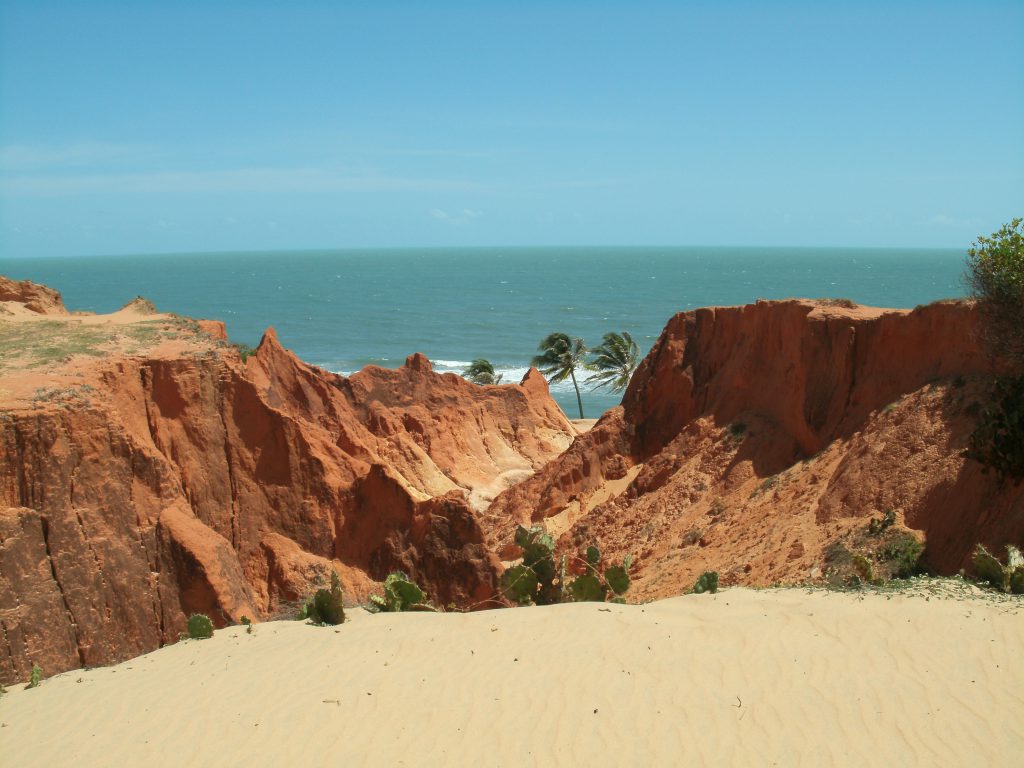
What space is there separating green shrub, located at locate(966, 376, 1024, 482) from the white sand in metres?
4.78

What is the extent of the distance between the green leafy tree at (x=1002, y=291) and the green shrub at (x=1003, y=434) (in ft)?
2.49

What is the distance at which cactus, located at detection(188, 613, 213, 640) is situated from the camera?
10.6m

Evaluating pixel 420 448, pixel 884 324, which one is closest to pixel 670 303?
pixel 420 448

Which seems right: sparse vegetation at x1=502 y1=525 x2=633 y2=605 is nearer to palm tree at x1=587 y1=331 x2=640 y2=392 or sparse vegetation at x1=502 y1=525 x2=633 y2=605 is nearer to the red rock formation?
the red rock formation

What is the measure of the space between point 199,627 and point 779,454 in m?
13.5

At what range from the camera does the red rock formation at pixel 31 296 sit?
23641 mm

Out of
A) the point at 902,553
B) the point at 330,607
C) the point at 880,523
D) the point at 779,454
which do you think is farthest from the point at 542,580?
the point at 779,454

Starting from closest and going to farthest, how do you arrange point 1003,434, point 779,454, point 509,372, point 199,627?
point 199,627 < point 1003,434 < point 779,454 < point 509,372

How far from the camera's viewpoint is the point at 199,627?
10633mm

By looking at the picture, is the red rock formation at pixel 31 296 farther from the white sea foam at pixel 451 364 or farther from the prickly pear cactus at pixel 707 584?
the white sea foam at pixel 451 364

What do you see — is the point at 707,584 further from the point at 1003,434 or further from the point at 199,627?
the point at 199,627

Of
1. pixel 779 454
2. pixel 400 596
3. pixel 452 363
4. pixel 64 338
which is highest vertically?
pixel 64 338

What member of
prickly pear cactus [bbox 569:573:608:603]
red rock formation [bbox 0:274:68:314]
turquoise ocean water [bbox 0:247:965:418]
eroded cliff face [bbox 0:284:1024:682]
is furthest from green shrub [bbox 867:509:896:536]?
turquoise ocean water [bbox 0:247:965:418]

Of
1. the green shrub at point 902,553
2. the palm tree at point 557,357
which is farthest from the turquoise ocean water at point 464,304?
the green shrub at point 902,553
